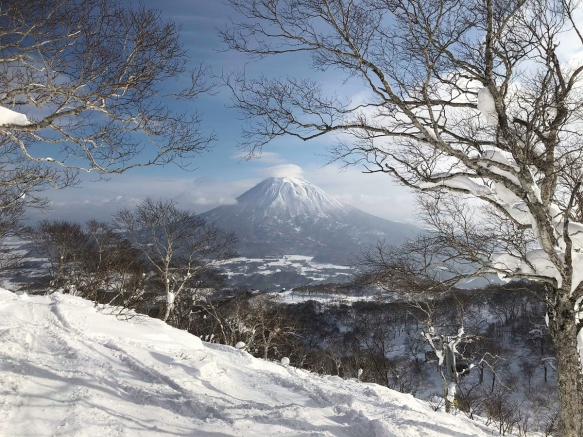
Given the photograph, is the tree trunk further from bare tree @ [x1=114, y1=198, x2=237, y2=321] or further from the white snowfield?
bare tree @ [x1=114, y1=198, x2=237, y2=321]

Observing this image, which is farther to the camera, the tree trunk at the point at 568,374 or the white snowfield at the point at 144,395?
the tree trunk at the point at 568,374

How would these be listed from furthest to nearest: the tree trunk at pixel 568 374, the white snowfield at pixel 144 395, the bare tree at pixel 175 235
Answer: the bare tree at pixel 175 235 → the tree trunk at pixel 568 374 → the white snowfield at pixel 144 395

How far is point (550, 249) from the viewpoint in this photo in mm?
4039

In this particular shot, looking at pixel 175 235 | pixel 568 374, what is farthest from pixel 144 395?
pixel 175 235

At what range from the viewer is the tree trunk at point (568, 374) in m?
4.30

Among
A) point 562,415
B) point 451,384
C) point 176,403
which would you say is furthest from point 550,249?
point 451,384

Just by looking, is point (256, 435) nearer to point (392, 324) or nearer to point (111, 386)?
point (111, 386)

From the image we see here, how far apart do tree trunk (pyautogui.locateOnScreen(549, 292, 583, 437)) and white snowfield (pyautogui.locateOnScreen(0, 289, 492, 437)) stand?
4.62ft

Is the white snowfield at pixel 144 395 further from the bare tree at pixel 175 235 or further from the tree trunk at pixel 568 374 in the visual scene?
the bare tree at pixel 175 235

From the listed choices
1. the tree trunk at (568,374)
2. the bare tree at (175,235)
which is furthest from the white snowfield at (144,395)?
the bare tree at (175,235)

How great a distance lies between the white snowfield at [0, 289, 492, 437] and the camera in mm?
3592

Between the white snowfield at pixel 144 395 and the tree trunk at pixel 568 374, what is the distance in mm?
1409

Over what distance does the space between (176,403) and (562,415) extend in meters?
5.15

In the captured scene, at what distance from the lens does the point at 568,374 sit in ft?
14.4
